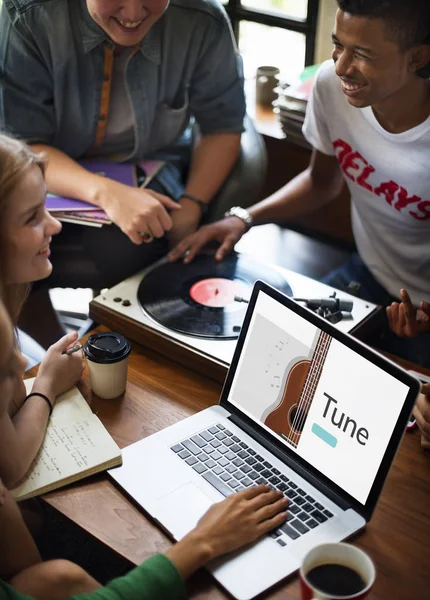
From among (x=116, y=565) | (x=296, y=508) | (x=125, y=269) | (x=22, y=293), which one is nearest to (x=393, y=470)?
(x=296, y=508)

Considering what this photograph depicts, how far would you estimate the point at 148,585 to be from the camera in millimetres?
951

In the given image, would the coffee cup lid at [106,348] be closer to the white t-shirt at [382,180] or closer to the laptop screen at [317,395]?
the laptop screen at [317,395]

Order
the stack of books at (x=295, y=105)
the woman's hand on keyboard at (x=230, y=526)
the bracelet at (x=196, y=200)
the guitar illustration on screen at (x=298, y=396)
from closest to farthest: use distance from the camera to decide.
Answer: the woman's hand on keyboard at (x=230, y=526)
the guitar illustration on screen at (x=298, y=396)
the bracelet at (x=196, y=200)
the stack of books at (x=295, y=105)

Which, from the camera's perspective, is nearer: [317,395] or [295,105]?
[317,395]

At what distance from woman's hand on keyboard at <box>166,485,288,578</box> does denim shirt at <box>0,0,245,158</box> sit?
109 cm

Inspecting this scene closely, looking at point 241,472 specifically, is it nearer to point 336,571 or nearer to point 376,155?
point 336,571

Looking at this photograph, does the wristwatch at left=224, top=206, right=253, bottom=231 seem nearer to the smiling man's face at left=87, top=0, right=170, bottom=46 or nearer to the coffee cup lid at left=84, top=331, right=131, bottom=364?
the smiling man's face at left=87, top=0, right=170, bottom=46

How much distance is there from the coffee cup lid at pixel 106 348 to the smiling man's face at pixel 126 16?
71cm

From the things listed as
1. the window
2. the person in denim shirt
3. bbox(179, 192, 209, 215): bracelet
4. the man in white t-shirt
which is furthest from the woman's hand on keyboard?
the window

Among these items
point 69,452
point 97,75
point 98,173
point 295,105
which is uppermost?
point 97,75

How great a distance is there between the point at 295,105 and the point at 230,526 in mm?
1576

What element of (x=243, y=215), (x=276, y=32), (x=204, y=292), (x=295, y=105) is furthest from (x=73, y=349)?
(x=276, y=32)

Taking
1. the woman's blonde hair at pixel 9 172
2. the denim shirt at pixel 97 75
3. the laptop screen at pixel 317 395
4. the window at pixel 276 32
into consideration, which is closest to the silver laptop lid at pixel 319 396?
the laptop screen at pixel 317 395

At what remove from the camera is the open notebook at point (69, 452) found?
1.12 m
